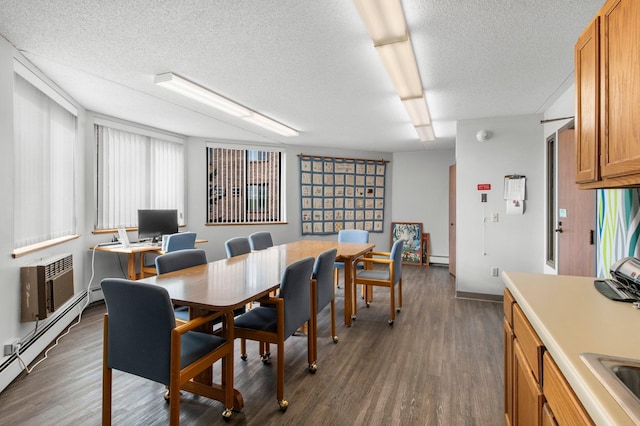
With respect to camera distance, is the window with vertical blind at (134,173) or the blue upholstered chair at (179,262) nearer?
the blue upholstered chair at (179,262)

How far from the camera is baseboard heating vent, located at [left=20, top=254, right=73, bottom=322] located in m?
2.49

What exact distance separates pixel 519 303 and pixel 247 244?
2.77 metres

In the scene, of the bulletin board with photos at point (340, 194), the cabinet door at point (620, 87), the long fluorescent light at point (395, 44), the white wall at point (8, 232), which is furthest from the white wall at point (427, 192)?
the white wall at point (8, 232)

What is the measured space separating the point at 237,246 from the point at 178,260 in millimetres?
933

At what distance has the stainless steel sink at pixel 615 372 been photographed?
2.45 feet

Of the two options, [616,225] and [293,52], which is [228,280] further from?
[616,225]

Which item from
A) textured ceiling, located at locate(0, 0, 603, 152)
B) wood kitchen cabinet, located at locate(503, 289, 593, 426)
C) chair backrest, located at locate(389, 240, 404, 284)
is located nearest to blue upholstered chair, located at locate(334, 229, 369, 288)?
chair backrest, located at locate(389, 240, 404, 284)

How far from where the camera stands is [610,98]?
4.18 feet

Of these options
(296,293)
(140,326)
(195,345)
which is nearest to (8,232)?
(140,326)

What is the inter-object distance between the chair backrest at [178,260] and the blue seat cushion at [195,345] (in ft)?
2.28

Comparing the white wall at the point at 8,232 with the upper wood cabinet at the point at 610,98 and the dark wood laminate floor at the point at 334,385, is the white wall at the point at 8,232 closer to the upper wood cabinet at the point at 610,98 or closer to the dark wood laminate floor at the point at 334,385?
the dark wood laminate floor at the point at 334,385

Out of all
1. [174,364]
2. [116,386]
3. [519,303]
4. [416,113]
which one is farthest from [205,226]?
[519,303]

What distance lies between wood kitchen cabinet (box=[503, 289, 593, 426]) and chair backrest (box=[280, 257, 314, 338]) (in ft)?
4.05

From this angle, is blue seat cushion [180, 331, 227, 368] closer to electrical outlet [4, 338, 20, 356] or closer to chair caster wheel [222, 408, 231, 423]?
chair caster wheel [222, 408, 231, 423]
